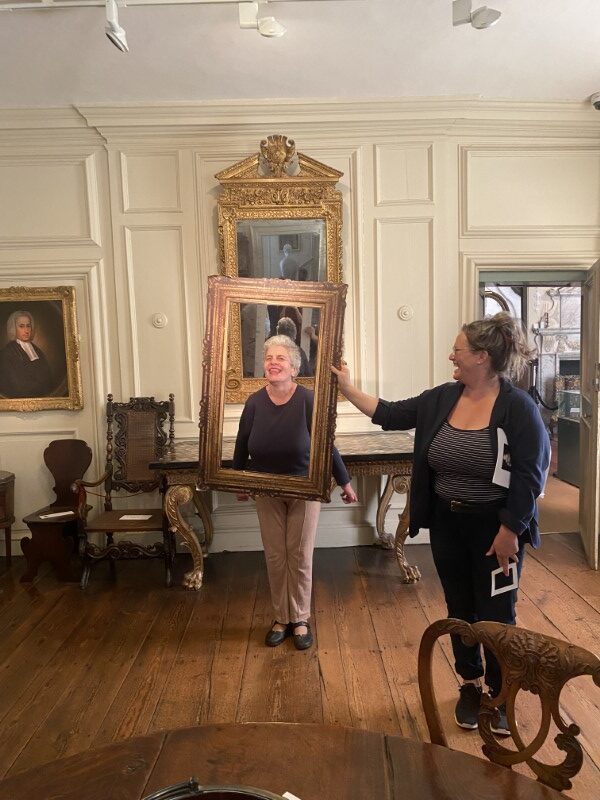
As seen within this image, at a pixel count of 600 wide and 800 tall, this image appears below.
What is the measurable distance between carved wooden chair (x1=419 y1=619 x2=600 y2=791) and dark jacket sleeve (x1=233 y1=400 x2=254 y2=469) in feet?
6.55

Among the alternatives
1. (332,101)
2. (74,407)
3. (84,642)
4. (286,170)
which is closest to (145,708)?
(84,642)

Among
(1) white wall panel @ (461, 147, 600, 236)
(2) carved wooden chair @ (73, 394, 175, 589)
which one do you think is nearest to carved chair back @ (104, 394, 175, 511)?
(2) carved wooden chair @ (73, 394, 175, 589)

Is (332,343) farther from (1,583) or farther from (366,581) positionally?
(1,583)

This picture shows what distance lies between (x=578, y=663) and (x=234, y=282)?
2.43 metres

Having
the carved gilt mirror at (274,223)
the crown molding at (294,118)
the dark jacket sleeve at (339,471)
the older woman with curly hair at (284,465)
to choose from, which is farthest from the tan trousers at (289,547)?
the crown molding at (294,118)

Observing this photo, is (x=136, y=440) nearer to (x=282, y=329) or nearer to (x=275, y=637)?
(x=282, y=329)

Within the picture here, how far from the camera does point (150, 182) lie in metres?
4.97

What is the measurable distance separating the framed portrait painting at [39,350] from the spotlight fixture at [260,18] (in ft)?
8.52

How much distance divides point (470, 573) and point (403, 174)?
137 inches

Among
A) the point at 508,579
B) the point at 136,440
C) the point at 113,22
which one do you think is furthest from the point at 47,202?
the point at 508,579

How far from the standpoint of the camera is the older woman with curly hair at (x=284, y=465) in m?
3.23

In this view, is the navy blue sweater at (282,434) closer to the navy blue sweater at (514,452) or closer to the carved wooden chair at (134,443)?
the navy blue sweater at (514,452)

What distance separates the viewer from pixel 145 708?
2.93m

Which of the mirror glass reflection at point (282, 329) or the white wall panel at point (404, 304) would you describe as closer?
the mirror glass reflection at point (282, 329)
